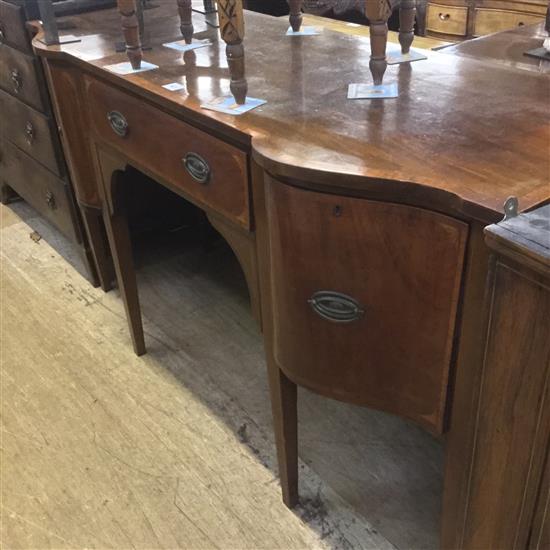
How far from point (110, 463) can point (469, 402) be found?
88 centimetres

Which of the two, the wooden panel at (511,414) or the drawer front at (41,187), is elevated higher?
the wooden panel at (511,414)

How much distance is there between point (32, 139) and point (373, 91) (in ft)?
4.03

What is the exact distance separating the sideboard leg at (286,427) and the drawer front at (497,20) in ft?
5.94

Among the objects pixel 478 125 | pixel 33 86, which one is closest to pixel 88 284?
pixel 33 86

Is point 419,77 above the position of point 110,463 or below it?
above

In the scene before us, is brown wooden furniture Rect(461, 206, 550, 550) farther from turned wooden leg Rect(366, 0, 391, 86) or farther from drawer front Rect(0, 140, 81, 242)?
drawer front Rect(0, 140, 81, 242)

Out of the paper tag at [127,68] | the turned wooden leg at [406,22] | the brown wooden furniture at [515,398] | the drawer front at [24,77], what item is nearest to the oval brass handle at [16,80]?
the drawer front at [24,77]

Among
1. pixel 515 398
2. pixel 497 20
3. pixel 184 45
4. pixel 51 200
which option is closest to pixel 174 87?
pixel 184 45

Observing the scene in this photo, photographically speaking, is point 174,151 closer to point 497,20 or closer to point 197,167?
point 197,167

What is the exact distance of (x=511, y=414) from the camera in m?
0.75

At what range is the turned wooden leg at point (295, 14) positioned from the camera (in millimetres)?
1402

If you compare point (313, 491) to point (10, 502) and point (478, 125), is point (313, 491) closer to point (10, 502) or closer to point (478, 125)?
point (10, 502)

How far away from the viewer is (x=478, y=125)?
912mm

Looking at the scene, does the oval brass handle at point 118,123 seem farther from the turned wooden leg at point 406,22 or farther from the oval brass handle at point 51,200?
the oval brass handle at point 51,200
